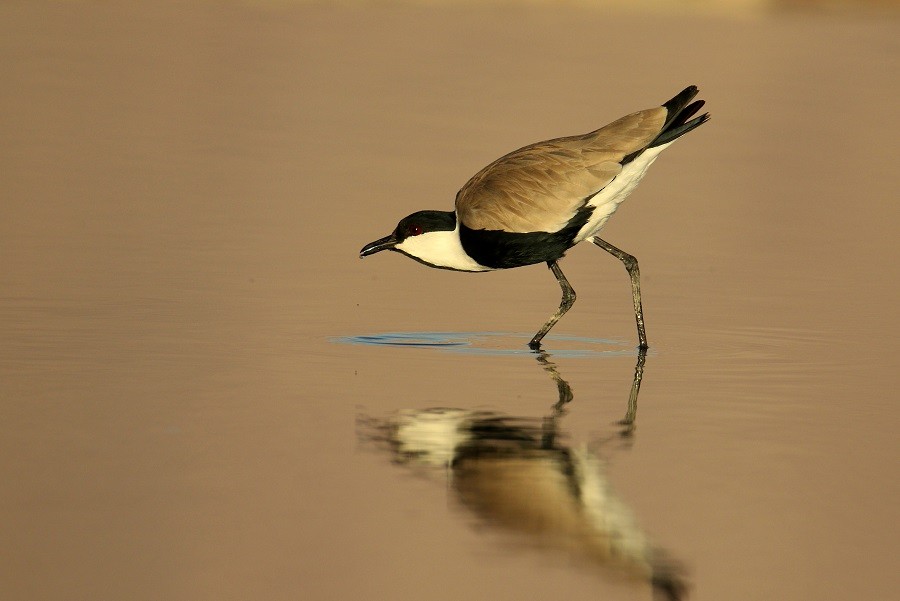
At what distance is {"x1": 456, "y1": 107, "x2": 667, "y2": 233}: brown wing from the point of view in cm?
1073

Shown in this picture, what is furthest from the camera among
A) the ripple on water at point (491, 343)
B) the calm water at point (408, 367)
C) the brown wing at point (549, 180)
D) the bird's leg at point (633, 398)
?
the brown wing at point (549, 180)

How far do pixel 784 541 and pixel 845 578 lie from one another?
0.40m

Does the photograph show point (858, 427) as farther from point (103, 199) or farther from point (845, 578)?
point (103, 199)

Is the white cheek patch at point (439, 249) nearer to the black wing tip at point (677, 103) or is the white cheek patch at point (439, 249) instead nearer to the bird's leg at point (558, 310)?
the bird's leg at point (558, 310)

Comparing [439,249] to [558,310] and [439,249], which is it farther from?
[558,310]

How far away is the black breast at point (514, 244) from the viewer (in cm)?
1075

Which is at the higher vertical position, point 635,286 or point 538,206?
point 538,206

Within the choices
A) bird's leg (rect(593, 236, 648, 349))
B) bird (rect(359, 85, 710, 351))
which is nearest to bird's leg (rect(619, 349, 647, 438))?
bird's leg (rect(593, 236, 648, 349))

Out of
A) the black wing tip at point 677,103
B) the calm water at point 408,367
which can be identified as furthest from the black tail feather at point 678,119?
the calm water at point 408,367

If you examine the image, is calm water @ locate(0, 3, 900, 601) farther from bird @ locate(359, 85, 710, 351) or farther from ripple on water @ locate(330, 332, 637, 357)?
bird @ locate(359, 85, 710, 351)

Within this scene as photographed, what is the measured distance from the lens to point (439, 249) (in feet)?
35.7

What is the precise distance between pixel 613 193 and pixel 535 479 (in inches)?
152

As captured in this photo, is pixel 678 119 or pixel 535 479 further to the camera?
pixel 678 119

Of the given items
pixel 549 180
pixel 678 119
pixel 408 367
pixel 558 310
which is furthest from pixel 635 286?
pixel 408 367
